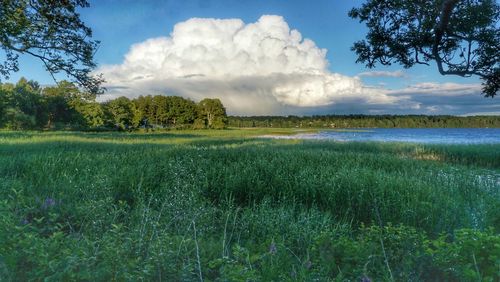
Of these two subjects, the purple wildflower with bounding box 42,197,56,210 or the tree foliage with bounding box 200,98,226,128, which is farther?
the tree foliage with bounding box 200,98,226,128

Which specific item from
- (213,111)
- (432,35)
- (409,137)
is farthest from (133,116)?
(432,35)

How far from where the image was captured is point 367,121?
175625mm

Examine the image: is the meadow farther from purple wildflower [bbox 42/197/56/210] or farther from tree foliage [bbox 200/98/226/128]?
Answer: tree foliage [bbox 200/98/226/128]

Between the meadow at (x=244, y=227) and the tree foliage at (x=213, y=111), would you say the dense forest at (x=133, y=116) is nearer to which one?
the tree foliage at (x=213, y=111)

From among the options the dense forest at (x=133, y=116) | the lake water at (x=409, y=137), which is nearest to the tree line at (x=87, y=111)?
the dense forest at (x=133, y=116)

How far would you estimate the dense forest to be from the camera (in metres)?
68.4

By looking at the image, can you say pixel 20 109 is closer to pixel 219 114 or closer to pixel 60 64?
pixel 219 114

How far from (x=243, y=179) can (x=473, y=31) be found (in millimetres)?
9212

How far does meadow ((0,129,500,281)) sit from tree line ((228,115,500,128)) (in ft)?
456

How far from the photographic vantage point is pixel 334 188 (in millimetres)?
9297

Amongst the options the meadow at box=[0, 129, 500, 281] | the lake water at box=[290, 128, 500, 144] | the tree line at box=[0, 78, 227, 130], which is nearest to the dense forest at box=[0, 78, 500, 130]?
the tree line at box=[0, 78, 227, 130]

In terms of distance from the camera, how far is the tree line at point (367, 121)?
155 m

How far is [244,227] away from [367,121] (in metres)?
181

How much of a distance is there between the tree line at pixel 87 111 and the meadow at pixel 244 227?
132ft
